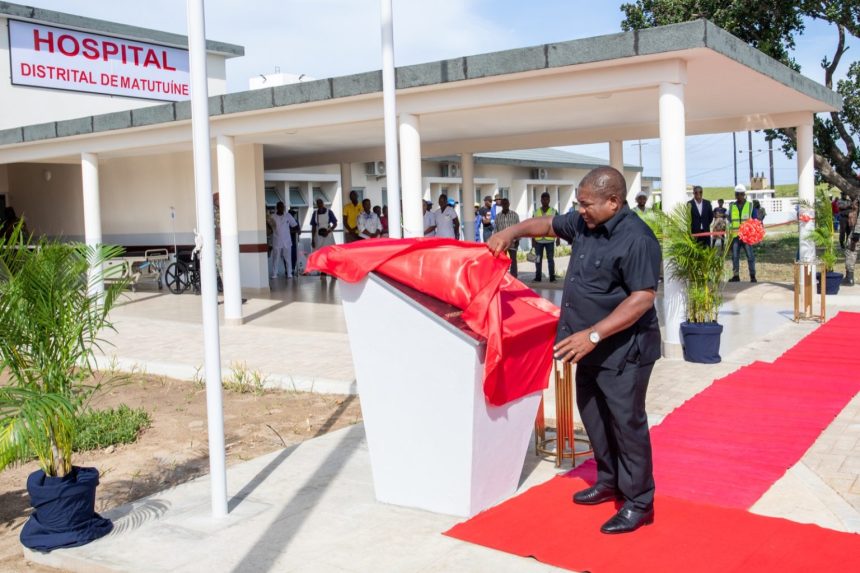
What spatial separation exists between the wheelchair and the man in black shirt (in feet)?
44.7

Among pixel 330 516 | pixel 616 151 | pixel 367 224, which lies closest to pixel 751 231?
pixel 330 516

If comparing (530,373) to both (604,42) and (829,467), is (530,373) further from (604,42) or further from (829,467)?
(604,42)

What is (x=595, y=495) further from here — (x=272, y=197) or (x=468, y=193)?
(x=272, y=197)

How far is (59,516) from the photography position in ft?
14.1

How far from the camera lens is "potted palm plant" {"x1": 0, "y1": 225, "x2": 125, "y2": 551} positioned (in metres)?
4.19

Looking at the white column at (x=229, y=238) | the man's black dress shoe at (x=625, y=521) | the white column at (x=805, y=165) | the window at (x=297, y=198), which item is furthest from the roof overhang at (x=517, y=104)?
the window at (x=297, y=198)

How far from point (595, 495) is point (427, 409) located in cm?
102

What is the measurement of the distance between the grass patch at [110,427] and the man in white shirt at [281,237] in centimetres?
1165

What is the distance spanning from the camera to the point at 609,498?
4.56 m

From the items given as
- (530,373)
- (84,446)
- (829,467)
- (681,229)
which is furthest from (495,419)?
(681,229)

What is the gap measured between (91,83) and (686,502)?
849 inches

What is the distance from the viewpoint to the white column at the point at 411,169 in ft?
34.5

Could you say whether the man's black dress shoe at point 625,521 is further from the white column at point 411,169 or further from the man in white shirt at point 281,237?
the man in white shirt at point 281,237

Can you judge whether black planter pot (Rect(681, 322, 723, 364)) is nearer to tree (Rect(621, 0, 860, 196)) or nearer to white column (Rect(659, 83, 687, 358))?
white column (Rect(659, 83, 687, 358))
